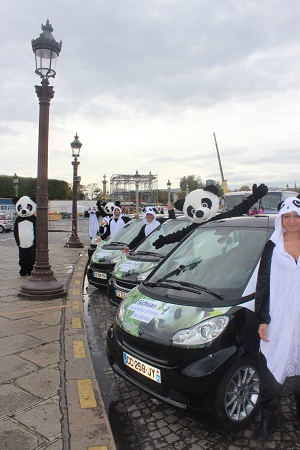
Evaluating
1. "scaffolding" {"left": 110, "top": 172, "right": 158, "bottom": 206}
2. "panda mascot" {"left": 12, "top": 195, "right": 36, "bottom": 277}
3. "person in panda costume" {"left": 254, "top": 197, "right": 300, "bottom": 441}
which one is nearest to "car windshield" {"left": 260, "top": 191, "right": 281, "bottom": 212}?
"panda mascot" {"left": 12, "top": 195, "right": 36, "bottom": 277}

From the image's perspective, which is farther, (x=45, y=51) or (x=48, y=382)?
(x=45, y=51)

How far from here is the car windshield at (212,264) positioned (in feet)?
11.3

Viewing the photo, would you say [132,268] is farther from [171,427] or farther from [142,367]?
[171,427]

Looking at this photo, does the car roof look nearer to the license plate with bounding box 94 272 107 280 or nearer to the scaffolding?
the license plate with bounding box 94 272 107 280

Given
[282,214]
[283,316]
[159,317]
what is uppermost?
[282,214]

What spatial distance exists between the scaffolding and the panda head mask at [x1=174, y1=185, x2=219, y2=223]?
42.8 metres

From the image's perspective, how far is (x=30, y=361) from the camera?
4195 mm

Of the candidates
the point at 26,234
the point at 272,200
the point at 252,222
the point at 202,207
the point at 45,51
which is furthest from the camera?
the point at 272,200

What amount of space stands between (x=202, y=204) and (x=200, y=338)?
330 centimetres

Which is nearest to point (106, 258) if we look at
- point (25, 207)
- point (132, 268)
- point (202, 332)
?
point (132, 268)

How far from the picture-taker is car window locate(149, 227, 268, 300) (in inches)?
138

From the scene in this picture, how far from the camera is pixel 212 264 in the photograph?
Result: 3891mm

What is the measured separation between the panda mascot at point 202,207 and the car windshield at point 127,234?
8.01 feet

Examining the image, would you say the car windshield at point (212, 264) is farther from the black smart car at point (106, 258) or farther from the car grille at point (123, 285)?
the black smart car at point (106, 258)
